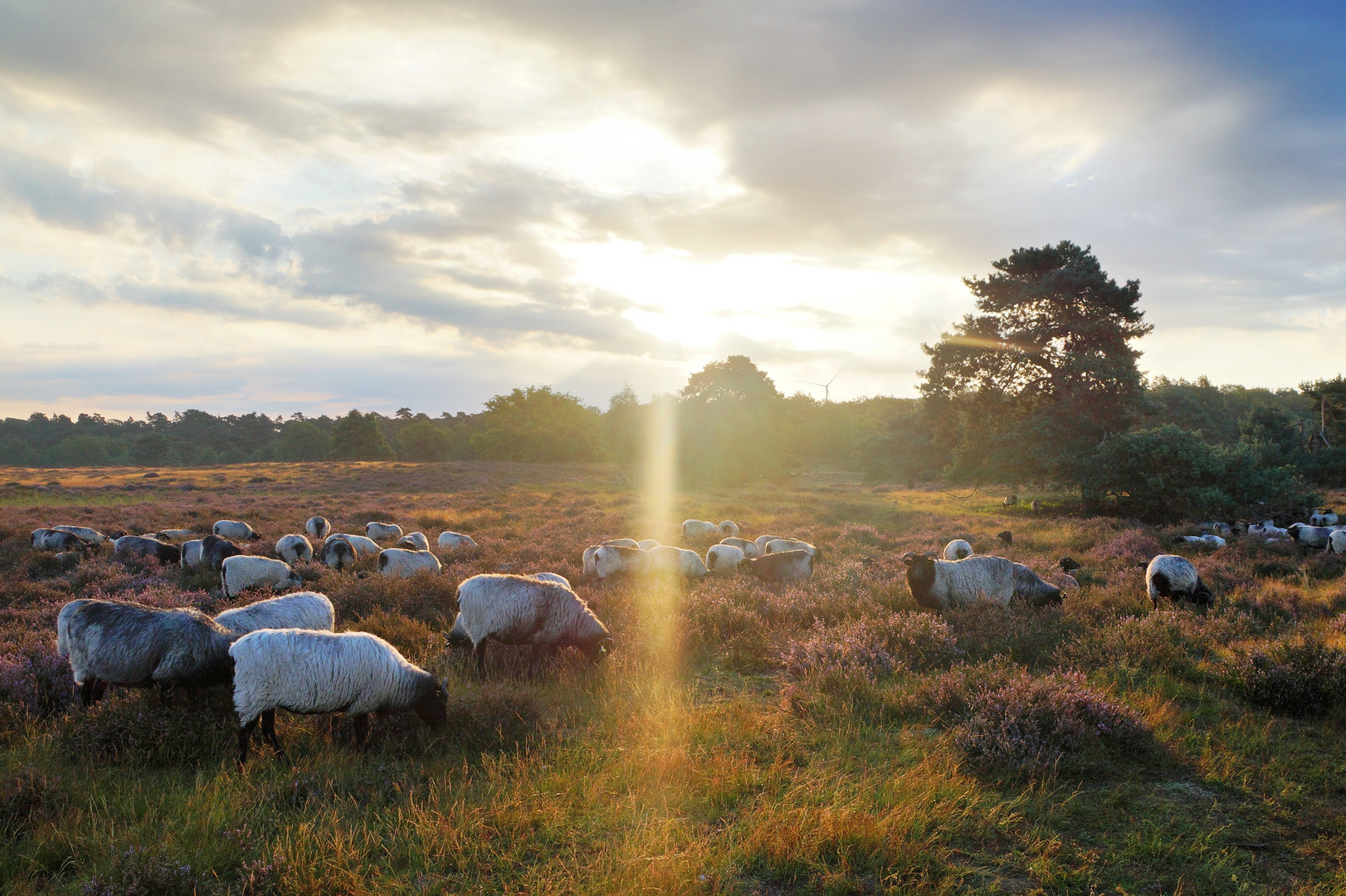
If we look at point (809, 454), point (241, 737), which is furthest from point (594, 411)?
point (241, 737)

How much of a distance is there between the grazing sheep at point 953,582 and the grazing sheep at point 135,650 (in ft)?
34.2

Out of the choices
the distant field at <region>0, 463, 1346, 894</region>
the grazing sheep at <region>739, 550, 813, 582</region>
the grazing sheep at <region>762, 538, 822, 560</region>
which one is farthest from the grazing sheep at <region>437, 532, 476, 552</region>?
the grazing sheep at <region>762, 538, 822, 560</region>

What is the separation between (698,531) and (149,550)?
15516mm

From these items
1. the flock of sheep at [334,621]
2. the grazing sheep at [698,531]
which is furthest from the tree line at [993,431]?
the grazing sheep at [698,531]

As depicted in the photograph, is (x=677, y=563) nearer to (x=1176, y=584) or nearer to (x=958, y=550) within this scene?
(x=958, y=550)

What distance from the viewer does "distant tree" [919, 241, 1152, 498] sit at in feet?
90.2

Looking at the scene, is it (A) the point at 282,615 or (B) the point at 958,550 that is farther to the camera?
(B) the point at 958,550

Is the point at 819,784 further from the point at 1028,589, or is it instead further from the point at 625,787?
the point at 1028,589

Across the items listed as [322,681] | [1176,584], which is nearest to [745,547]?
[1176,584]

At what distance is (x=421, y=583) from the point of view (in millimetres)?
11891

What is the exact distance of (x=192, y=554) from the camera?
1484cm

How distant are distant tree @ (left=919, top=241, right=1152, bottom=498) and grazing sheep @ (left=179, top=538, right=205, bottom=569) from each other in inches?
1191

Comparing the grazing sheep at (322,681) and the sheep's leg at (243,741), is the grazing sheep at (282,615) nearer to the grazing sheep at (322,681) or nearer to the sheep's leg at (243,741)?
the grazing sheep at (322,681)

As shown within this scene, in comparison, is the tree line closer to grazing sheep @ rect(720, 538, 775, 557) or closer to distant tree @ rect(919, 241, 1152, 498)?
distant tree @ rect(919, 241, 1152, 498)
